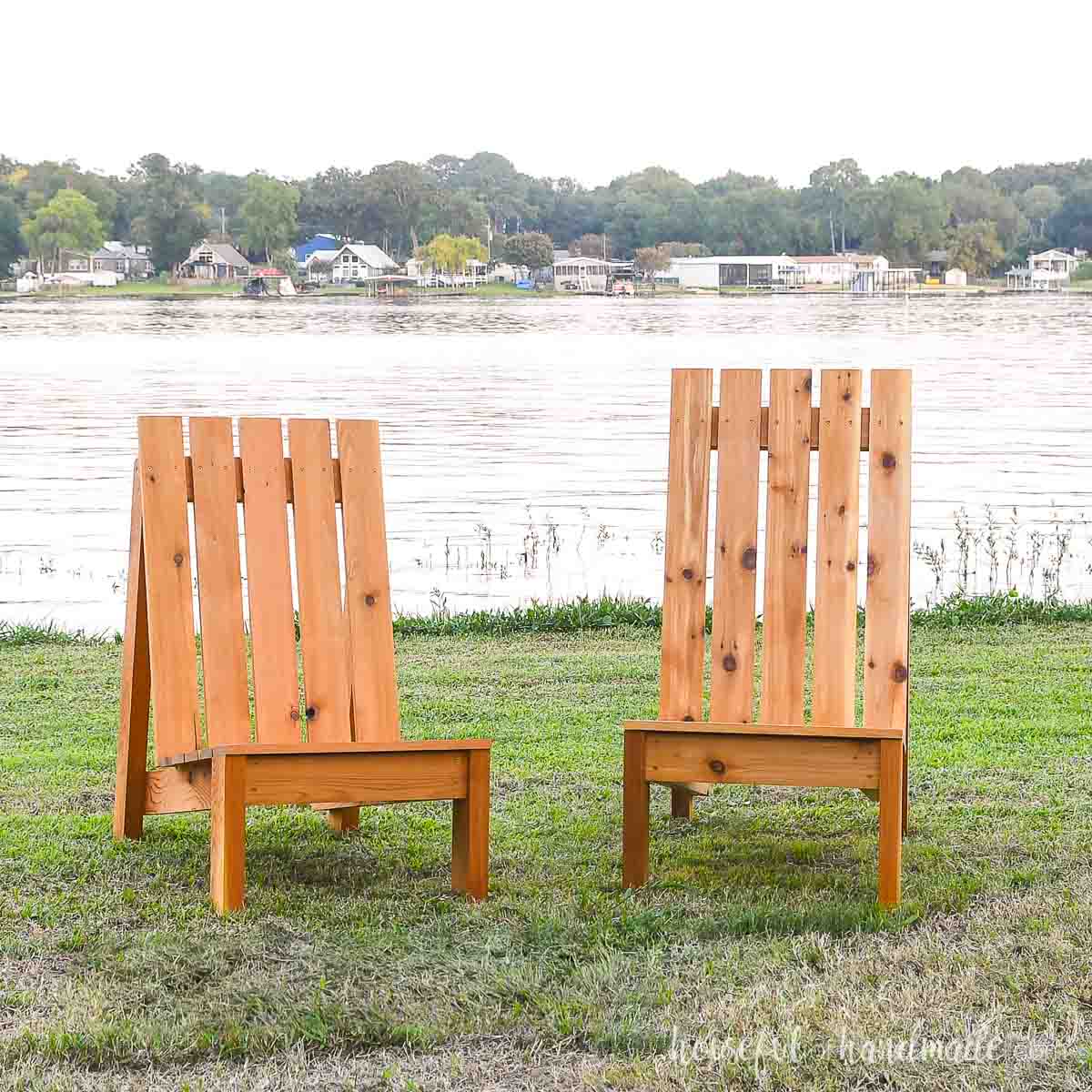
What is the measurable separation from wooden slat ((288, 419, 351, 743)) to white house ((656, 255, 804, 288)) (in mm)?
60822

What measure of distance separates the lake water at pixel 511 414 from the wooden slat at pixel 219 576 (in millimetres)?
4682

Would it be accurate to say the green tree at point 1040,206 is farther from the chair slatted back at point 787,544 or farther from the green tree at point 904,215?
the chair slatted back at point 787,544

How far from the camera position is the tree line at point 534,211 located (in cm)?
5825

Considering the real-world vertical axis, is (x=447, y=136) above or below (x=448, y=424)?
above

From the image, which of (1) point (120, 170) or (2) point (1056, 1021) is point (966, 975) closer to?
(2) point (1056, 1021)

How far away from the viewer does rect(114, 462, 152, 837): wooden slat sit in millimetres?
4070

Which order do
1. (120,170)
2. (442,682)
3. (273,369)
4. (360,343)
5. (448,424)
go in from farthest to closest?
(120,170) → (360,343) → (273,369) → (448,424) → (442,682)

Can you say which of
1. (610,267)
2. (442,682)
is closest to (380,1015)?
(442,682)

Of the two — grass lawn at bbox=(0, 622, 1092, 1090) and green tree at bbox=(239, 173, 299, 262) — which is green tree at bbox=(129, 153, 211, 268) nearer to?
green tree at bbox=(239, 173, 299, 262)

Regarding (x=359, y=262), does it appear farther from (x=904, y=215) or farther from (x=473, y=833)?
(x=473, y=833)

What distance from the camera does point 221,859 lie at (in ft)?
11.5

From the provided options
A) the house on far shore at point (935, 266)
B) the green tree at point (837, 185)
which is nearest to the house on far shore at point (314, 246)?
the green tree at point (837, 185)

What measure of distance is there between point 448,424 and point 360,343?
2825 centimetres

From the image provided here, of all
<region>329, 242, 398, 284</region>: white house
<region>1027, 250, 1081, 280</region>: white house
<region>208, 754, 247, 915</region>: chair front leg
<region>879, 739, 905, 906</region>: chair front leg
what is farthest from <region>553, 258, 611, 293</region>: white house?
<region>208, 754, 247, 915</region>: chair front leg
